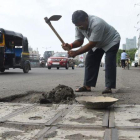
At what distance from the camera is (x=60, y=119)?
279 centimetres

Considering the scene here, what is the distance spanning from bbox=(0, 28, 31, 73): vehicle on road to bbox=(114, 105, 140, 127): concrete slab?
33.7 ft

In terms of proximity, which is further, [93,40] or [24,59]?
[24,59]

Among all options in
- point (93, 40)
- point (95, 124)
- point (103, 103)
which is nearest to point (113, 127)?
point (95, 124)

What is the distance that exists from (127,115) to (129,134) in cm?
74

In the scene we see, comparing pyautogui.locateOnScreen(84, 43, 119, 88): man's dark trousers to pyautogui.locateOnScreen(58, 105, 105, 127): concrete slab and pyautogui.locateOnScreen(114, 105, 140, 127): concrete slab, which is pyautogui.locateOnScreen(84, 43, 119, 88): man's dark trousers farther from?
pyautogui.locateOnScreen(58, 105, 105, 127): concrete slab

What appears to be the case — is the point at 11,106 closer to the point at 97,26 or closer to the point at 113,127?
the point at 113,127

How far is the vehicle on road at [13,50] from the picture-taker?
42.6 ft

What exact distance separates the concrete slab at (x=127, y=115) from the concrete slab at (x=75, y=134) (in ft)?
1.04

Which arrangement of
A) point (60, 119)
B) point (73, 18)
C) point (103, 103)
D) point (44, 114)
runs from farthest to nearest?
point (73, 18) → point (103, 103) → point (44, 114) → point (60, 119)

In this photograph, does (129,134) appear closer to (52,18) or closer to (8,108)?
(8,108)

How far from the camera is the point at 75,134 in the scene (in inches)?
89.5

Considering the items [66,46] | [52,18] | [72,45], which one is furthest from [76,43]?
[52,18]

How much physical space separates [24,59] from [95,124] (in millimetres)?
12675

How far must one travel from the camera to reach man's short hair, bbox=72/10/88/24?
4496 millimetres
